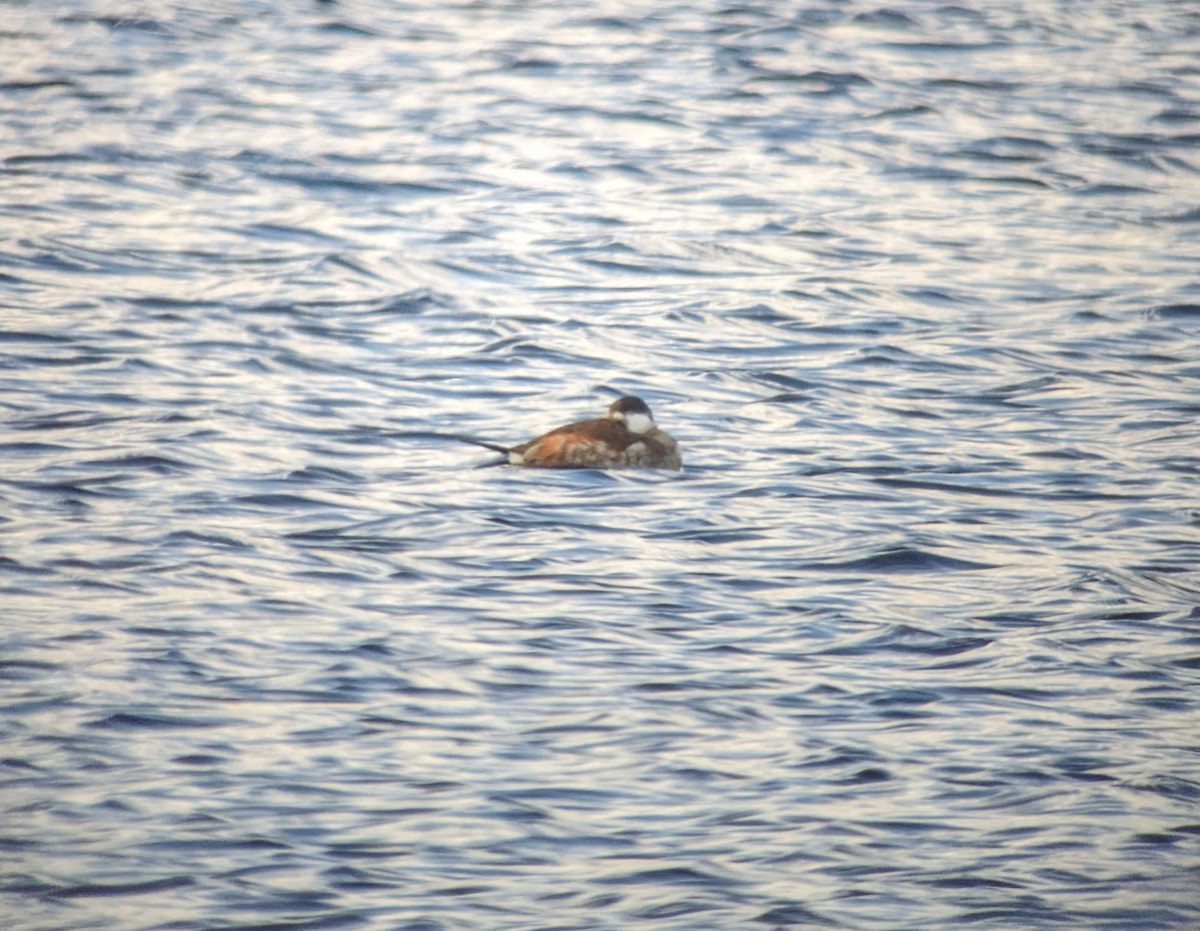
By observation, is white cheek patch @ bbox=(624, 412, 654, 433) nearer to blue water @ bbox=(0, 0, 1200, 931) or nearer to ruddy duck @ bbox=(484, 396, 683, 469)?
ruddy duck @ bbox=(484, 396, 683, 469)

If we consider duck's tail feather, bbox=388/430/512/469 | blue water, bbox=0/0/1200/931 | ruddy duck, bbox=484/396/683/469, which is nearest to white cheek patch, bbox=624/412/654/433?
ruddy duck, bbox=484/396/683/469

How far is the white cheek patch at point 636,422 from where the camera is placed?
10.6 m

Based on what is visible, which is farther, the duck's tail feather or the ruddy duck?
the duck's tail feather

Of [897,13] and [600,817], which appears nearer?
[600,817]

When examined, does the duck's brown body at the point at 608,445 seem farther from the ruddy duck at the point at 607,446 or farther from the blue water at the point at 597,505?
the blue water at the point at 597,505

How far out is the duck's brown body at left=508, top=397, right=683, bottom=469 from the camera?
1059 cm

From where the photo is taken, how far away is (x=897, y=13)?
24547 mm

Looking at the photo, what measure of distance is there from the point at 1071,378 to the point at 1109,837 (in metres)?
6.53

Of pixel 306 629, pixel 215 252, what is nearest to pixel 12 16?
pixel 215 252

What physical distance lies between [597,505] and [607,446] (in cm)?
46

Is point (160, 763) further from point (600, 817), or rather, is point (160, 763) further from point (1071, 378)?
point (1071, 378)

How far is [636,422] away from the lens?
10.6 metres

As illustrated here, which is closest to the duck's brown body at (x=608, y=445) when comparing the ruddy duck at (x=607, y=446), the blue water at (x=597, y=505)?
the ruddy duck at (x=607, y=446)

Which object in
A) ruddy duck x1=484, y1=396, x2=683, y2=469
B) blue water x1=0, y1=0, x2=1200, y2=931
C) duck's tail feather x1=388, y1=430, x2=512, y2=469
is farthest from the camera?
duck's tail feather x1=388, y1=430, x2=512, y2=469
